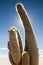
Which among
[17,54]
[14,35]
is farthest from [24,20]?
[17,54]

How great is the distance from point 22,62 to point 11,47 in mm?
140

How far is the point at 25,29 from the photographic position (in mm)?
1263

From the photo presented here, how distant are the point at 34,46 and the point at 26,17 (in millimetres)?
220

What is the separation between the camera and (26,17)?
4.18 ft

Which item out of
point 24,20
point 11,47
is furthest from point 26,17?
point 11,47

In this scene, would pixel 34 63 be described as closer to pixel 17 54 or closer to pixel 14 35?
pixel 17 54

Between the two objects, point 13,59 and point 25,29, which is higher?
point 25,29

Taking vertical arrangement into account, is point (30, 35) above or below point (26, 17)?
below

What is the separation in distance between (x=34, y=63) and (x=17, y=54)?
0.50ft

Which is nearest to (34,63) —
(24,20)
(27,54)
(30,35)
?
(27,54)

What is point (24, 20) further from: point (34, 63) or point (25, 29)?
point (34, 63)

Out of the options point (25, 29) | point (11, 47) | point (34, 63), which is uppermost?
point (25, 29)

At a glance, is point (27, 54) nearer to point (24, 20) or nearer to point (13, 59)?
point (13, 59)

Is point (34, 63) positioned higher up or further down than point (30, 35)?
further down
